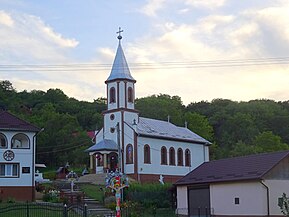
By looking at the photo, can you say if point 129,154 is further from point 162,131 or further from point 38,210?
point 38,210

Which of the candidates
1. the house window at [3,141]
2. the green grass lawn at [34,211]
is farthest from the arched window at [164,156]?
the green grass lawn at [34,211]

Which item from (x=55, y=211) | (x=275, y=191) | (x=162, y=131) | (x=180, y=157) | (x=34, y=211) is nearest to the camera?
(x=55, y=211)

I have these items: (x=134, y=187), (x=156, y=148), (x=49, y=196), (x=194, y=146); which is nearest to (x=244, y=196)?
(x=134, y=187)

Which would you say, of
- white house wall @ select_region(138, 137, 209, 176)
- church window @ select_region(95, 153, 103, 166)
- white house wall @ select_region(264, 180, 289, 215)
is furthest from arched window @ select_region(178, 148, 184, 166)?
white house wall @ select_region(264, 180, 289, 215)

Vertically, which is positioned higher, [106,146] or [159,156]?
[106,146]

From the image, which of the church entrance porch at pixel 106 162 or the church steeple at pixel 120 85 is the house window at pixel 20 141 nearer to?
the church entrance porch at pixel 106 162

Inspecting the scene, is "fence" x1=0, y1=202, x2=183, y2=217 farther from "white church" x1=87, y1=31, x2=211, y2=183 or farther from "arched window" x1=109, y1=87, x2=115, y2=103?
"arched window" x1=109, y1=87, x2=115, y2=103

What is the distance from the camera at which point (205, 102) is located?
11100cm

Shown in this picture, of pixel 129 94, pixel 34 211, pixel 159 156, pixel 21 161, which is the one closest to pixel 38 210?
A: pixel 34 211

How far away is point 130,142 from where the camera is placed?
2287 inches

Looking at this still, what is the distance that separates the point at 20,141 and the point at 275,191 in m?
21.1

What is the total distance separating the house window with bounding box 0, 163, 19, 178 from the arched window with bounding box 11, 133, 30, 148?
1.60 meters

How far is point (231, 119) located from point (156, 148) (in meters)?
32.5

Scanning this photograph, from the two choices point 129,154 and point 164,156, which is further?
point 164,156
